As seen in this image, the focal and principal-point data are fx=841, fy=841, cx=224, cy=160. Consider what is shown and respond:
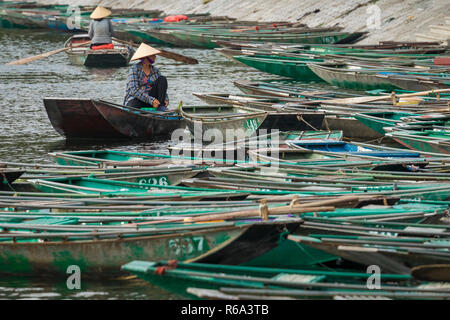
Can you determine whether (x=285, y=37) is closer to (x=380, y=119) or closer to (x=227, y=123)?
(x=227, y=123)

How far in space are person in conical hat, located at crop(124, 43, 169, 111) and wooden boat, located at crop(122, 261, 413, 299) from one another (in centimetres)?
810

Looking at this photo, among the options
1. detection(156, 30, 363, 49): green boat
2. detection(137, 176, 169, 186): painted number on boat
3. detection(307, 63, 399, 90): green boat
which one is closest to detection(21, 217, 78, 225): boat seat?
detection(137, 176, 169, 186): painted number on boat

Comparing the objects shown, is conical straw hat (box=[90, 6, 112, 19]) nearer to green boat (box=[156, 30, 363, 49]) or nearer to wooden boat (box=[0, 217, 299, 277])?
green boat (box=[156, 30, 363, 49])

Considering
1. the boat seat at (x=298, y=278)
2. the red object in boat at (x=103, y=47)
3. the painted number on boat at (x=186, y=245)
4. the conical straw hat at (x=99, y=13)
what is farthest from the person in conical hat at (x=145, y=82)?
the red object in boat at (x=103, y=47)

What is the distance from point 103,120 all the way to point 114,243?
7.75 meters

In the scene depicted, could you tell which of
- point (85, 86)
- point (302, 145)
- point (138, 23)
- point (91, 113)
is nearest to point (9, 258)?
point (302, 145)

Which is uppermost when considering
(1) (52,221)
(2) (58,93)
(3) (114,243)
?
(2) (58,93)

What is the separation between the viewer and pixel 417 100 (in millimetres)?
17609

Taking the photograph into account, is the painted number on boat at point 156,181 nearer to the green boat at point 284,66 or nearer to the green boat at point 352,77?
the green boat at point 352,77

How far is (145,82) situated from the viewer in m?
16.0

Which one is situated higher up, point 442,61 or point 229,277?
point 442,61

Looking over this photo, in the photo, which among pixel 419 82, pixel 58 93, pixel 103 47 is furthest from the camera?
pixel 103 47

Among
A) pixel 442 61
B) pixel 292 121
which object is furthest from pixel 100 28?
pixel 292 121
